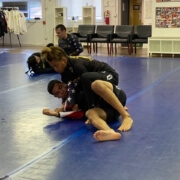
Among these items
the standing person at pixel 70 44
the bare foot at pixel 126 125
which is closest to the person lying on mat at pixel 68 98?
the bare foot at pixel 126 125

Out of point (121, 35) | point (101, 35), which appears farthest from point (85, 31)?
point (121, 35)

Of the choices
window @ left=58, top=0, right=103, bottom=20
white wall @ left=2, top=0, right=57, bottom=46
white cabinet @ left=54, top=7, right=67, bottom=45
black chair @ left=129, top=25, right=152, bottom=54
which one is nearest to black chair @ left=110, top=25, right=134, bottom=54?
black chair @ left=129, top=25, right=152, bottom=54

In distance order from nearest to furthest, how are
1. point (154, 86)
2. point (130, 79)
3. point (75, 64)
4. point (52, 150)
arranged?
1. point (52, 150)
2. point (75, 64)
3. point (154, 86)
4. point (130, 79)

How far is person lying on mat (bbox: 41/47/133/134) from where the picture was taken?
3418 millimetres

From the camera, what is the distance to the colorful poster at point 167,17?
1022cm

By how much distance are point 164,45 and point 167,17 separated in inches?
31.5

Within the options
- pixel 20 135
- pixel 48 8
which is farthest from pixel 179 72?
pixel 48 8

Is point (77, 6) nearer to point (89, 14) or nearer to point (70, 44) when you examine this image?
point (89, 14)

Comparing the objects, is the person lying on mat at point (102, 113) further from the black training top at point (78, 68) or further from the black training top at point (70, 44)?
the black training top at point (70, 44)

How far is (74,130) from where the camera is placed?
11.4 ft

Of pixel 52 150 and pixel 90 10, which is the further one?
pixel 90 10

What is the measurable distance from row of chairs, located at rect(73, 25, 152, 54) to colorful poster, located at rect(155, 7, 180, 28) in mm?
652

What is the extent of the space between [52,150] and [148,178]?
0.88m

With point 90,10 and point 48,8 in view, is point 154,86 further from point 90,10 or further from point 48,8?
point 48,8
